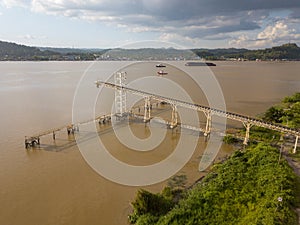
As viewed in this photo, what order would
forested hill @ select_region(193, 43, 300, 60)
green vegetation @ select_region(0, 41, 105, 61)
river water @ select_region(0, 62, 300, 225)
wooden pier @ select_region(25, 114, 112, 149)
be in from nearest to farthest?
river water @ select_region(0, 62, 300, 225), wooden pier @ select_region(25, 114, 112, 149), green vegetation @ select_region(0, 41, 105, 61), forested hill @ select_region(193, 43, 300, 60)

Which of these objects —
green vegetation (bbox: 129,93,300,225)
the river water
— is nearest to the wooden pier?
the river water

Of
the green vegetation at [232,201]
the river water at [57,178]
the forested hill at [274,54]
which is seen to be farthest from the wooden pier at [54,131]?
the forested hill at [274,54]

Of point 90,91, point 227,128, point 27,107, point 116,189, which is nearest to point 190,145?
point 227,128

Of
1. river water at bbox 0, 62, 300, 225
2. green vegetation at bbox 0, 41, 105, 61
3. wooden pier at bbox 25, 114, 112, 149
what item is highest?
green vegetation at bbox 0, 41, 105, 61

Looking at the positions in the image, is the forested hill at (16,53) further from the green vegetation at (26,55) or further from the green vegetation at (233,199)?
the green vegetation at (233,199)

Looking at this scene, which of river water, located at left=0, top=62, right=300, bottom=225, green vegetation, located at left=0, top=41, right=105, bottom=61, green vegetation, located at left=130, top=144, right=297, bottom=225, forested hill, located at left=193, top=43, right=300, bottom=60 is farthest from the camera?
forested hill, located at left=193, top=43, right=300, bottom=60

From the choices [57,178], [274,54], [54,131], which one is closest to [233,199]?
[57,178]

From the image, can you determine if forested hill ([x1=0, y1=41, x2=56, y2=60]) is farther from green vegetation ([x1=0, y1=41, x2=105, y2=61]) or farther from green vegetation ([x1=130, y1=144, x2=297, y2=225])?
green vegetation ([x1=130, y1=144, x2=297, y2=225])

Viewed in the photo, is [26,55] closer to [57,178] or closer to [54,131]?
[54,131]
